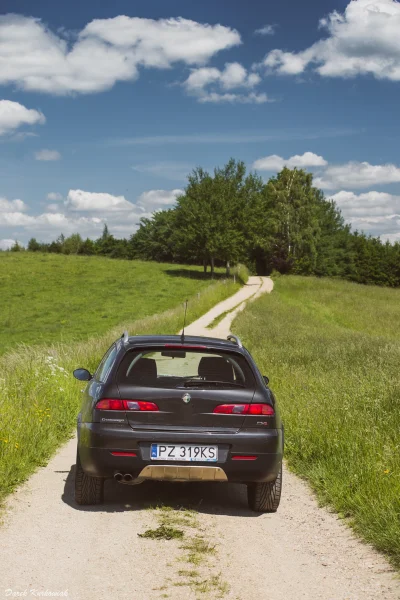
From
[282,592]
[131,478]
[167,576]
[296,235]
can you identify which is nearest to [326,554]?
[282,592]

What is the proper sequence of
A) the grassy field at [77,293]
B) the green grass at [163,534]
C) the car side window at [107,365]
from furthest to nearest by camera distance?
the grassy field at [77,293], the car side window at [107,365], the green grass at [163,534]

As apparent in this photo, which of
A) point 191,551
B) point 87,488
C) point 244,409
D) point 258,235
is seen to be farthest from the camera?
point 258,235

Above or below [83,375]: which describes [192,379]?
above

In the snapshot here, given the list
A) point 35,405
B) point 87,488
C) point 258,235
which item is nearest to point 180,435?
point 87,488

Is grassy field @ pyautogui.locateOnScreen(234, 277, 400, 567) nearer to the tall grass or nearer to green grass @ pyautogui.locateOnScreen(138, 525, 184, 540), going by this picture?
green grass @ pyautogui.locateOnScreen(138, 525, 184, 540)

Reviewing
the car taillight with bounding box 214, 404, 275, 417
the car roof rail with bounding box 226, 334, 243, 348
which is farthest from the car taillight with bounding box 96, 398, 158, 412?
the car roof rail with bounding box 226, 334, 243, 348

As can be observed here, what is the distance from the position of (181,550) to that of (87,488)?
1.48 metres

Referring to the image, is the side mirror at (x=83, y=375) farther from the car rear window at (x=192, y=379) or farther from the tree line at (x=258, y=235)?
the tree line at (x=258, y=235)

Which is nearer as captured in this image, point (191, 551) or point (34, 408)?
point (191, 551)

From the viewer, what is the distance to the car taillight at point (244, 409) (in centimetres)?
603

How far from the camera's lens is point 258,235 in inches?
2544

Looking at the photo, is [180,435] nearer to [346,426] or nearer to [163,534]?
[163,534]

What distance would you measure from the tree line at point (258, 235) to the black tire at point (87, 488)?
56.5 m

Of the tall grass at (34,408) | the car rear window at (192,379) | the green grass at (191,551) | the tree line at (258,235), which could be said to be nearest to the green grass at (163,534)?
the green grass at (191,551)
